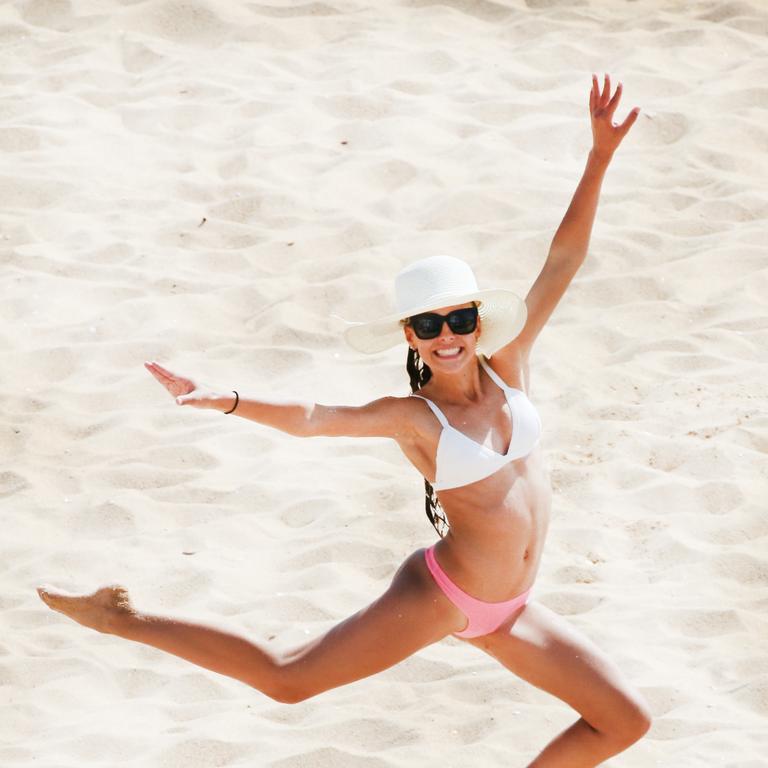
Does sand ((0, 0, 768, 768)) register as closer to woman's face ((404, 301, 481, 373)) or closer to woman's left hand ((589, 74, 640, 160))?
woman's face ((404, 301, 481, 373))

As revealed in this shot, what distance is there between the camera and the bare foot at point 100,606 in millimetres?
4156

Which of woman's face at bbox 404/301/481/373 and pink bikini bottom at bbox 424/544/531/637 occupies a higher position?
woman's face at bbox 404/301/481/373

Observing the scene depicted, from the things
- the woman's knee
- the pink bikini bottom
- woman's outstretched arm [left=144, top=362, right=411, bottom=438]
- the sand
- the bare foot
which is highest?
woman's outstretched arm [left=144, top=362, right=411, bottom=438]

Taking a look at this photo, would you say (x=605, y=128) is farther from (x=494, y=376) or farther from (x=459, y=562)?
(x=459, y=562)

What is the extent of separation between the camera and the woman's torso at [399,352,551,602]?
3.97 metres

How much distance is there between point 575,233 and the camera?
4316 mm

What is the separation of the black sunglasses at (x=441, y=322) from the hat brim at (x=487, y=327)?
0.04m

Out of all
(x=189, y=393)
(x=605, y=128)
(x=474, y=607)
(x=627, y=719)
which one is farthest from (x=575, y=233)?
(x=627, y=719)

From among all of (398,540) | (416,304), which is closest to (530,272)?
(398,540)

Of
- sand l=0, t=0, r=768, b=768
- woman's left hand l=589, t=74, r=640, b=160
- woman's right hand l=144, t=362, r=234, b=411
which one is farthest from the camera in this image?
sand l=0, t=0, r=768, b=768

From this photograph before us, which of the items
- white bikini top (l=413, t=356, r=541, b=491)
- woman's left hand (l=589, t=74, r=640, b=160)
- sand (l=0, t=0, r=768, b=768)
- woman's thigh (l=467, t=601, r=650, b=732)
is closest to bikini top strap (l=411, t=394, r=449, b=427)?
white bikini top (l=413, t=356, r=541, b=491)

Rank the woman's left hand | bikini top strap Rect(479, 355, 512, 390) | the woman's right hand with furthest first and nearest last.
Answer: the woman's left hand → bikini top strap Rect(479, 355, 512, 390) → the woman's right hand

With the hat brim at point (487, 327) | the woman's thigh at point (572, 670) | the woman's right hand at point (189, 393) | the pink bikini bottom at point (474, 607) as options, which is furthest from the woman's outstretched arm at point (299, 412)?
the woman's thigh at point (572, 670)

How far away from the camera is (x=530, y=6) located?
393 inches
